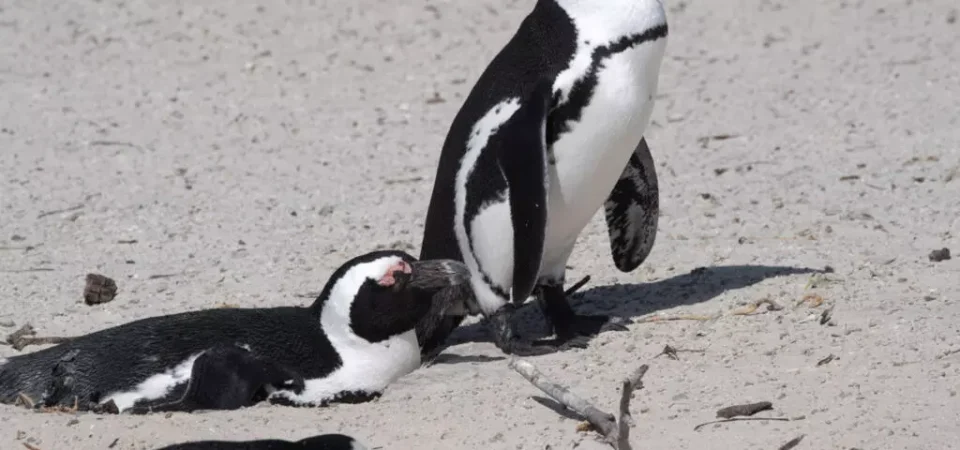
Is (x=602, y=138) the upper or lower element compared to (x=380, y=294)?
upper

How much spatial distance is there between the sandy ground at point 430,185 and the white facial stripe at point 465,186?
0.70 feet

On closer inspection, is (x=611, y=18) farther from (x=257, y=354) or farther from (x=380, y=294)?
(x=257, y=354)

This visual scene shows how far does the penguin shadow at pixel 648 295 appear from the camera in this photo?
222 inches

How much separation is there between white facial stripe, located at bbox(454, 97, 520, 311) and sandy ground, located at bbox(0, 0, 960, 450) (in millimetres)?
213

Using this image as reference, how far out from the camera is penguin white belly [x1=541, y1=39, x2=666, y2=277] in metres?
5.06

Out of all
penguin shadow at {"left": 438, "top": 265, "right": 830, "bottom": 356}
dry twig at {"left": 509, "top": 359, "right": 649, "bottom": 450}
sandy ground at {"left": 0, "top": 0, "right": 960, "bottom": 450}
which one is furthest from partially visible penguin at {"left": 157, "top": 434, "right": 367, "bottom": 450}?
penguin shadow at {"left": 438, "top": 265, "right": 830, "bottom": 356}

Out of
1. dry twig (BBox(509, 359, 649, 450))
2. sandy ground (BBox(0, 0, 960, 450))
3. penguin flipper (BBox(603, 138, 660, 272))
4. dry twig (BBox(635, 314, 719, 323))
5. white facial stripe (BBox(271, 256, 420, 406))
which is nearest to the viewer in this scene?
dry twig (BBox(509, 359, 649, 450))

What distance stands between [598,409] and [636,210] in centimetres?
171

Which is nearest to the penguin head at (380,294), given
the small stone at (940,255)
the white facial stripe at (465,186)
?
the white facial stripe at (465,186)

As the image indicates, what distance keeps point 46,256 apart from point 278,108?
8.65 feet

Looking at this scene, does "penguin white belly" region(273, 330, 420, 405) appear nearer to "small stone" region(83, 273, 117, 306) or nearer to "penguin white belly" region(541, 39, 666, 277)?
"penguin white belly" region(541, 39, 666, 277)

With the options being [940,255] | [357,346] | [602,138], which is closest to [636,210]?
[602,138]

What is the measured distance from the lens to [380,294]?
15.7 ft

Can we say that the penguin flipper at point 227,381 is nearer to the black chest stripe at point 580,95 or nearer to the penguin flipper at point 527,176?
the penguin flipper at point 527,176
